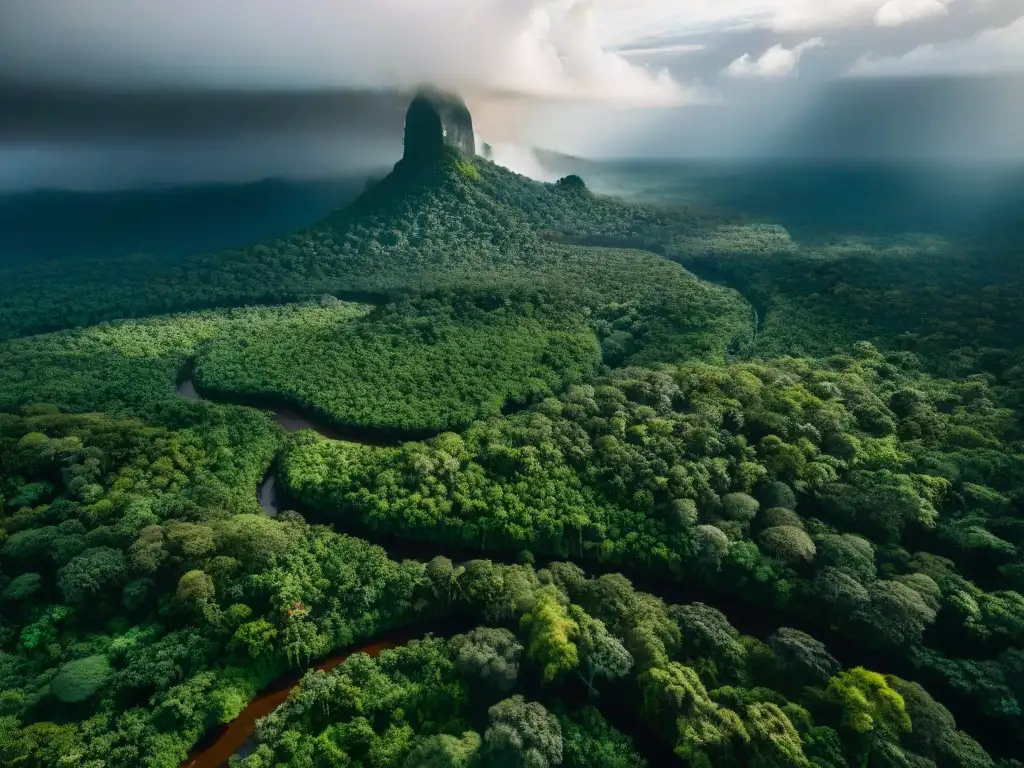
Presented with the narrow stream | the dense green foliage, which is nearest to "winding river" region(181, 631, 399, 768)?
the dense green foliage

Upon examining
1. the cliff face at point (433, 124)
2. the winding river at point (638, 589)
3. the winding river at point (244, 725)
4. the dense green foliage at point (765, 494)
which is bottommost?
the winding river at point (244, 725)

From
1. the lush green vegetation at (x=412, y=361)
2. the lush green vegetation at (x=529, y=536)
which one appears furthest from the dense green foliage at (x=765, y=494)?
the lush green vegetation at (x=412, y=361)

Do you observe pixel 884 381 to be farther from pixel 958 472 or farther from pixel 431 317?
pixel 431 317

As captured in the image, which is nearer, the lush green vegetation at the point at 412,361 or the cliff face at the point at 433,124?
the lush green vegetation at the point at 412,361

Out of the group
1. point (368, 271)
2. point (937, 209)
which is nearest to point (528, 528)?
point (368, 271)

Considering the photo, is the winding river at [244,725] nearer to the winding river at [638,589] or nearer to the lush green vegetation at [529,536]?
the winding river at [638,589]

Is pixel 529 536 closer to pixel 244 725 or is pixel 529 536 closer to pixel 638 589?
pixel 638 589
